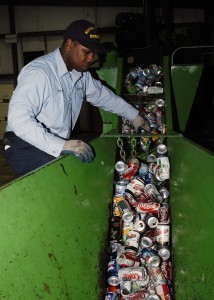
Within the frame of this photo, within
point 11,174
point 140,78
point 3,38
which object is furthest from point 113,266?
point 3,38

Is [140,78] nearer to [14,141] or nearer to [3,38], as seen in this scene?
[14,141]

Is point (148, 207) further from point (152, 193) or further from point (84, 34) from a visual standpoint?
point (84, 34)

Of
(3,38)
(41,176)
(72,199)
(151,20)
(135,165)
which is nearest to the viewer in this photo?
(41,176)

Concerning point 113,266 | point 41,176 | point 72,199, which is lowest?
point 113,266

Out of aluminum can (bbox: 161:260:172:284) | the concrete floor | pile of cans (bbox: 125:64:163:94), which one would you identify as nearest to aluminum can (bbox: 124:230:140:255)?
aluminum can (bbox: 161:260:172:284)

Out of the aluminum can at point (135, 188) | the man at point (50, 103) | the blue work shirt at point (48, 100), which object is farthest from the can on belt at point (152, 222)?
the blue work shirt at point (48, 100)

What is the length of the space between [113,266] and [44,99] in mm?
1322

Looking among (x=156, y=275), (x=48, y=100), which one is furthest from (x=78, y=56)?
(x=156, y=275)

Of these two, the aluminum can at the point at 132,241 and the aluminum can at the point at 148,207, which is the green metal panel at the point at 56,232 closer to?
the aluminum can at the point at 132,241

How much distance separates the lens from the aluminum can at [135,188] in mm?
2654

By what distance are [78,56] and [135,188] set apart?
1140mm

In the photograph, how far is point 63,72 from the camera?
244cm

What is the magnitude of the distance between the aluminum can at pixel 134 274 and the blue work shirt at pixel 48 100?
94 centimetres

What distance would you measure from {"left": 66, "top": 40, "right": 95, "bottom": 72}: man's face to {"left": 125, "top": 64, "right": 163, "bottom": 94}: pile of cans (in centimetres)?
124
